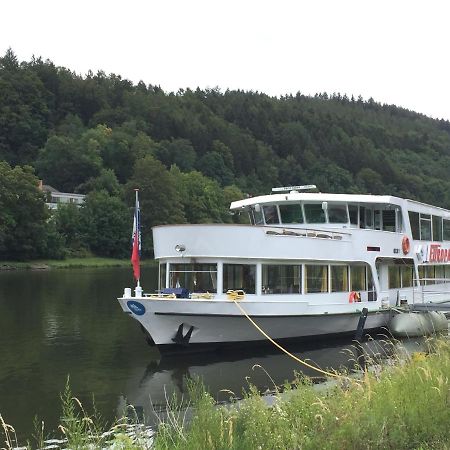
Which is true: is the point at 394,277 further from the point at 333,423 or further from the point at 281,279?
the point at 333,423

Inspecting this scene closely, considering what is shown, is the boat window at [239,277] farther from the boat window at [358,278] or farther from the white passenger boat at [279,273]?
the boat window at [358,278]

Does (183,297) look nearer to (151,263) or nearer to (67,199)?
(151,263)

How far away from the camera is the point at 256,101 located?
18212 centimetres

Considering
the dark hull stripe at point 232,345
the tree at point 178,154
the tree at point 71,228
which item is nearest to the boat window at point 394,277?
the dark hull stripe at point 232,345

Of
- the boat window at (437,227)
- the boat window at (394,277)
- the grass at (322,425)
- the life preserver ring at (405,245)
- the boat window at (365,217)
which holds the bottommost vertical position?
the boat window at (394,277)

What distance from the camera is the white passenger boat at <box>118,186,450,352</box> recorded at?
16922mm

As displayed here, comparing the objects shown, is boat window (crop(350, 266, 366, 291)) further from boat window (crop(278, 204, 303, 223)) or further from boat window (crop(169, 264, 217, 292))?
boat window (crop(169, 264, 217, 292))

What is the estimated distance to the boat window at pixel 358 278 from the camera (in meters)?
20.0

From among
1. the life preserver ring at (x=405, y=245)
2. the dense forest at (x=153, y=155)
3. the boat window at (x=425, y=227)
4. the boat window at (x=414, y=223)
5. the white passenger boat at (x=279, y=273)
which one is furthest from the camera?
the dense forest at (x=153, y=155)

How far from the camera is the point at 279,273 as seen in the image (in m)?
17.9

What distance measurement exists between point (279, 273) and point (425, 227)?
27.6 ft

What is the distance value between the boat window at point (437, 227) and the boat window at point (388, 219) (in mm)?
3261

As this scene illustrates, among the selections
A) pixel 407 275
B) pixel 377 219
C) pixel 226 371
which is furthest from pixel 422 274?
pixel 226 371

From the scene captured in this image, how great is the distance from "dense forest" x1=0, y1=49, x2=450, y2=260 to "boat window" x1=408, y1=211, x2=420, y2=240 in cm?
5756
